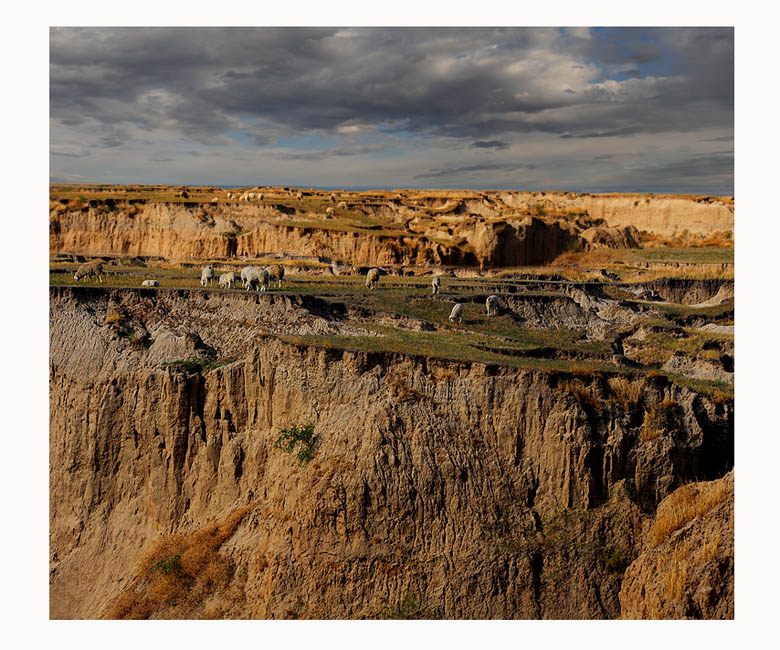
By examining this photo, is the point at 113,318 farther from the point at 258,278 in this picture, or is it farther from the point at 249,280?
the point at 258,278

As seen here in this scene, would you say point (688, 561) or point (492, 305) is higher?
point (492, 305)

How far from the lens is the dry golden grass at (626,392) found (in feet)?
53.6

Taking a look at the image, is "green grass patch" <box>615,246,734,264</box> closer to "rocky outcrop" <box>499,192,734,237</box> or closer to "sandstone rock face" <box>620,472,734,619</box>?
"rocky outcrop" <box>499,192,734,237</box>

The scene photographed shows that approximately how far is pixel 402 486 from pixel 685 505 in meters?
5.91

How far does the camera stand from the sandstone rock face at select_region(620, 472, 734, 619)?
1311cm

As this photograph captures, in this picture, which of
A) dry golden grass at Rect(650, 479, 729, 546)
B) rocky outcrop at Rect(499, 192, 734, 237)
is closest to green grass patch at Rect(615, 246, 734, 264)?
rocky outcrop at Rect(499, 192, 734, 237)

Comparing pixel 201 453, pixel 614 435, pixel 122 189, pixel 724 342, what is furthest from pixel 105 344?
pixel 122 189

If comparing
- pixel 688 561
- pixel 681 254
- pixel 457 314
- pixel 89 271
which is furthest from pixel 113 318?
pixel 681 254

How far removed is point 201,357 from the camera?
20484 mm

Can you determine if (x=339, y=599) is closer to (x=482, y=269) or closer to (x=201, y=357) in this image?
(x=201, y=357)

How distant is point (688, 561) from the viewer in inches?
533

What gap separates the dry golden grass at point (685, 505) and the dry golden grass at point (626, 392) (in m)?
2.15

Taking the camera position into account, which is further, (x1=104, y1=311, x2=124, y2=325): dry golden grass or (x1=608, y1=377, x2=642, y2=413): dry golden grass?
(x1=104, y1=311, x2=124, y2=325): dry golden grass

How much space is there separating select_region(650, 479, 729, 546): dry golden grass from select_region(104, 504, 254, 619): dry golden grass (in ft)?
29.8
